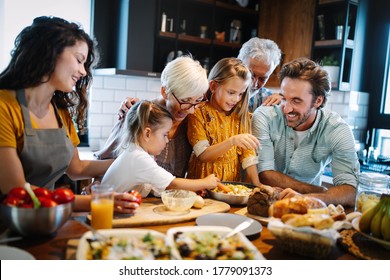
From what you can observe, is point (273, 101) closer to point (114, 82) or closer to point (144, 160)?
point (144, 160)

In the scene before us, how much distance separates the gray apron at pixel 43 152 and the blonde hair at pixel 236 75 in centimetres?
85

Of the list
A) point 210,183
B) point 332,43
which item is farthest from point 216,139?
point 332,43

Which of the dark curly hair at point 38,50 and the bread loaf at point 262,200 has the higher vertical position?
the dark curly hair at point 38,50

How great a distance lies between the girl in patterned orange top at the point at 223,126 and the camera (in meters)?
2.02

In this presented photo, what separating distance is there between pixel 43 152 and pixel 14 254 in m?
0.59

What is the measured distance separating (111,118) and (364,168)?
2457mm

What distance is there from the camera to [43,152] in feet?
5.03

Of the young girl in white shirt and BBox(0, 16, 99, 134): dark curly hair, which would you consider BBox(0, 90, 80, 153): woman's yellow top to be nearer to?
BBox(0, 16, 99, 134): dark curly hair

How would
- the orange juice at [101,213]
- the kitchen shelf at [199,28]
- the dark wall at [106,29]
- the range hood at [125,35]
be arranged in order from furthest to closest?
1. the kitchen shelf at [199,28]
2. the dark wall at [106,29]
3. the range hood at [125,35]
4. the orange juice at [101,213]

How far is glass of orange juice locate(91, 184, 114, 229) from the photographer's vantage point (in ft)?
4.03

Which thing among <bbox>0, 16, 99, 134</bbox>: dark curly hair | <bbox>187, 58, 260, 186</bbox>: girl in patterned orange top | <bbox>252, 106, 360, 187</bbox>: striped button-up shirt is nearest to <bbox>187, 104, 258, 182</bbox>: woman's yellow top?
<bbox>187, 58, 260, 186</bbox>: girl in patterned orange top

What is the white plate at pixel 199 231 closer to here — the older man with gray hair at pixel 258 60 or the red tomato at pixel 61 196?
the red tomato at pixel 61 196

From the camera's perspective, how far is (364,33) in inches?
151

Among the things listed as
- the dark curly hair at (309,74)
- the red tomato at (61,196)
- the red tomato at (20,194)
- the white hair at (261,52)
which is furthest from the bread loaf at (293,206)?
the white hair at (261,52)
